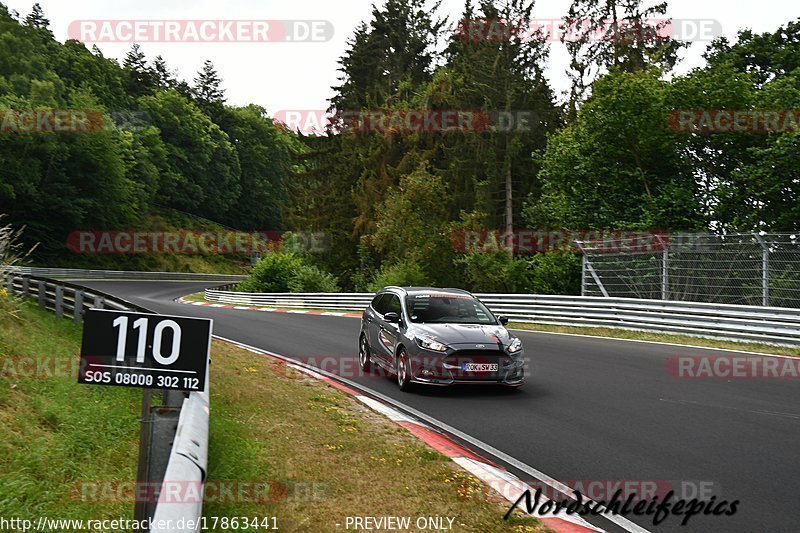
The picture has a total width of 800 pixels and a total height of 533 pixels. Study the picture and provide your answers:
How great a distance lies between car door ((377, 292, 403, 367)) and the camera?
1118 cm

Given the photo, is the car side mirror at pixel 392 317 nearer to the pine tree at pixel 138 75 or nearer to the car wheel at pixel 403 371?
the car wheel at pixel 403 371

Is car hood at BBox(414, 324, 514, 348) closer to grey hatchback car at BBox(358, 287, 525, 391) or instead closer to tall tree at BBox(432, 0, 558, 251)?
grey hatchback car at BBox(358, 287, 525, 391)

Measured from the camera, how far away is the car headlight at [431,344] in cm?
992

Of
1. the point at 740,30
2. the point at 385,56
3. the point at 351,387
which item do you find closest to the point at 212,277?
the point at 385,56

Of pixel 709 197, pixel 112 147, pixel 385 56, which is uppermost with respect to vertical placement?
pixel 385 56

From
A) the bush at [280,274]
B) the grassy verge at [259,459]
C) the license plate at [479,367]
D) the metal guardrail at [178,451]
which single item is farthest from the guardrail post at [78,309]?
the bush at [280,274]

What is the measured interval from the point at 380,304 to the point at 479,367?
3.17m

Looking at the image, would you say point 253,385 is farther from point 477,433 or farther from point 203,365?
point 203,365

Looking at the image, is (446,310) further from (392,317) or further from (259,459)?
(259,459)

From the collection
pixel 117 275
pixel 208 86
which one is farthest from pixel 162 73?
pixel 117 275

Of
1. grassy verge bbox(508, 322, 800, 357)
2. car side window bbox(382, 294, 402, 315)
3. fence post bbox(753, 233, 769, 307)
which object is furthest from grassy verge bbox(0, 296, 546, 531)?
fence post bbox(753, 233, 769, 307)

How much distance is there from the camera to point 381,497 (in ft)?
16.9

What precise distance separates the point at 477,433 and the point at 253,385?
357 centimetres

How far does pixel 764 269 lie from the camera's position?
15461mm
